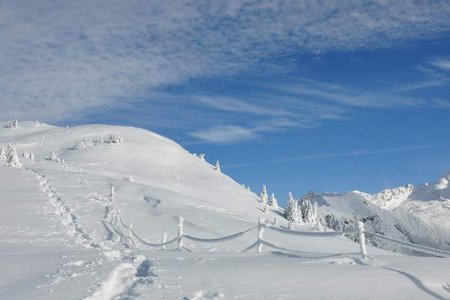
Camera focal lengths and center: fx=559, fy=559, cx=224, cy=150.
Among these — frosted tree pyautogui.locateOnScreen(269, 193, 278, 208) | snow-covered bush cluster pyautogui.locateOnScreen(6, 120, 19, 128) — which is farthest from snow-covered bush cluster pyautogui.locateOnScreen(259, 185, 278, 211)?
snow-covered bush cluster pyautogui.locateOnScreen(6, 120, 19, 128)

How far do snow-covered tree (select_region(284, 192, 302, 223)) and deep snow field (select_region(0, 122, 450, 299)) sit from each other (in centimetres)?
4614

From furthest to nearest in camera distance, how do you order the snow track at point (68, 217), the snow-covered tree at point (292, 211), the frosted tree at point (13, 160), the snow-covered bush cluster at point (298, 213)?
the snow-covered tree at point (292, 211) → the snow-covered bush cluster at point (298, 213) → the frosted tree at point (13, 160) → the snow track at point (68, 217)

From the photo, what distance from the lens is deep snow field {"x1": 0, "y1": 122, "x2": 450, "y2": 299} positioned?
10.7m

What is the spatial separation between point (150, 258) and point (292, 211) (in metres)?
87.7

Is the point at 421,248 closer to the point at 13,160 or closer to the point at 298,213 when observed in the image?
the point at 13,160

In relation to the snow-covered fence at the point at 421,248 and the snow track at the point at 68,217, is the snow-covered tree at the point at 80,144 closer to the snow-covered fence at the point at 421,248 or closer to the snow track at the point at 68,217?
the snow track at the point at 68,217

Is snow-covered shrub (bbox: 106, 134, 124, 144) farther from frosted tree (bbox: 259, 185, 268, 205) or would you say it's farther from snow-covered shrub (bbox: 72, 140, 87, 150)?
frosted tree (bbox: 259, 185, 268, 205)

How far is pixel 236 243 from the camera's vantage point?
28594 mm

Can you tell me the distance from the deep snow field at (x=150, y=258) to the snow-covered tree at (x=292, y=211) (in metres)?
46.1

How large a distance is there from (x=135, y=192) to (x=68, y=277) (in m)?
39.7

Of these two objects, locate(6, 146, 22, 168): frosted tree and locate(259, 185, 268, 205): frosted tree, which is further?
locate(259, 185, 268, 205): frosted tree

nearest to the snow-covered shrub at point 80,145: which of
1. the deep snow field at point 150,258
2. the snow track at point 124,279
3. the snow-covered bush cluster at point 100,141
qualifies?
the snow-covered bush cluster at point 100,141

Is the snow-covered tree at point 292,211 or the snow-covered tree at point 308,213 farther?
the snow-covered tree at point 308,213

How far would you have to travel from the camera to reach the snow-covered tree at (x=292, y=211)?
99.3m
